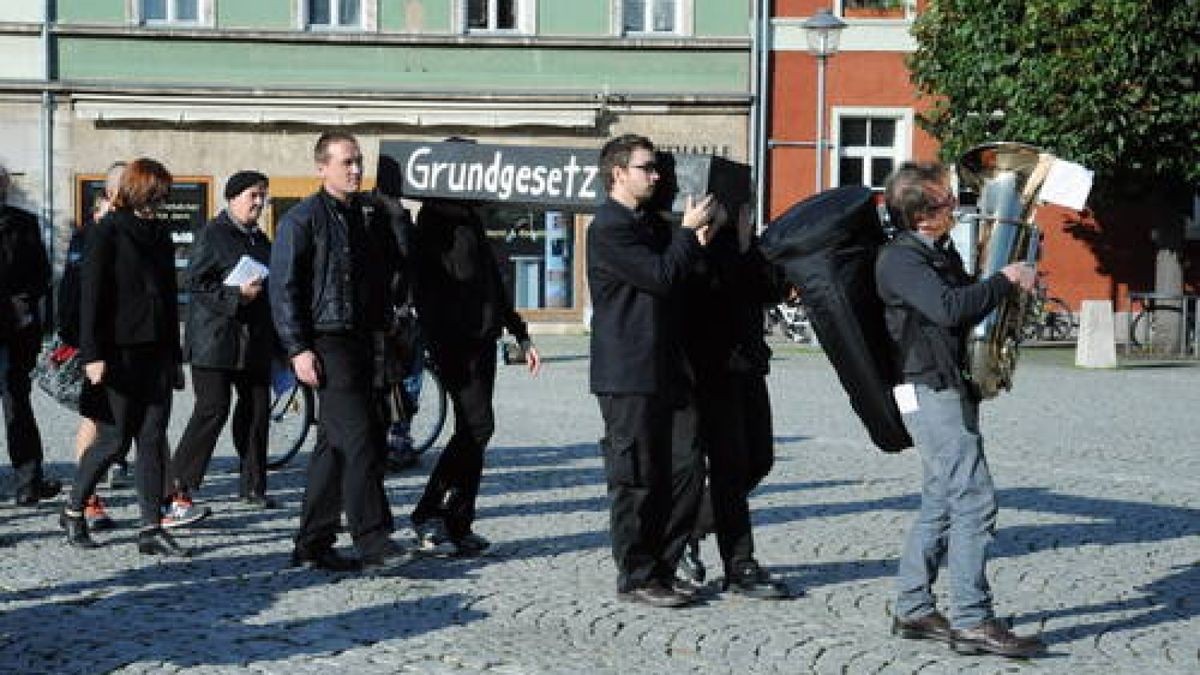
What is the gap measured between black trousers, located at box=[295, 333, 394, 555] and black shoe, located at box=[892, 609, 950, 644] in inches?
95.3

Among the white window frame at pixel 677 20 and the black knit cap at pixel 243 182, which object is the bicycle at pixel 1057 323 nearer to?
the white window frame at pixel 677 20

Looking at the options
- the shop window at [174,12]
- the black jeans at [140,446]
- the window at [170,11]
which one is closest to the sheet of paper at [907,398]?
the black jeans at [140,446]

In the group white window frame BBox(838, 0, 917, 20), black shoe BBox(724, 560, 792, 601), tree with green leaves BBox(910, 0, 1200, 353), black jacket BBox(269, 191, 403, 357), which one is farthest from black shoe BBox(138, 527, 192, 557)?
white window frame BBox(838, 0, 917, 20)

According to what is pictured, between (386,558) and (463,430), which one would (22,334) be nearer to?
(463,430)


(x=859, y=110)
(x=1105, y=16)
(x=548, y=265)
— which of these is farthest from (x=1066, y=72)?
(x=548, y=265)

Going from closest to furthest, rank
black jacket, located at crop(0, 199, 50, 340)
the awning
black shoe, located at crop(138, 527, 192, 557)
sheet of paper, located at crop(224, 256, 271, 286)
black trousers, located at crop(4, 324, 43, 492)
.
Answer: black shoe, located at crop(138, 527, 192, 557), sheet of paper, located at crop(224, 256, 271, 286), black jacket, located at crop(0, 199, 50, 340), black trousers, located at crop(4, 324, 43, 492), the awning

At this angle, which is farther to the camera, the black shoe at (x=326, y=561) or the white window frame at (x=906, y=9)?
the white window frame at (x=906, y=9)

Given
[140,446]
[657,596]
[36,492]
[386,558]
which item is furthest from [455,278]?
[36,492]

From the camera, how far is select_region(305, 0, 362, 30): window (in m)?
31.5

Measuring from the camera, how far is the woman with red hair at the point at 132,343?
360 inches

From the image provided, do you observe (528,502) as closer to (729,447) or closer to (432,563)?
(432,563)

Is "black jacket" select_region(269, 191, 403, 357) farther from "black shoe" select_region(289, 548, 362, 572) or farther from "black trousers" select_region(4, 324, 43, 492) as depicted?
"black trousers" select_region(4, 324, 43, 492)

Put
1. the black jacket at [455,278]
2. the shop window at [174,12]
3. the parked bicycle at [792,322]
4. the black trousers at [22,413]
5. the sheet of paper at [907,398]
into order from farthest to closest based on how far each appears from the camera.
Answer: the shop window at [174,12] < the parked bicycle at [792,322] < the black trousers at [22,413] < the black jacket at [455,278] < the sheet of paper at [907,398]

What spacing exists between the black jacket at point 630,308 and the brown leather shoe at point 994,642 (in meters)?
1.56
